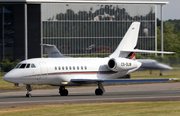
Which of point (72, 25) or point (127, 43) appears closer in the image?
point (127, 43)

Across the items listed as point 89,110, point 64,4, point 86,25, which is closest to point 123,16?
point 86,25

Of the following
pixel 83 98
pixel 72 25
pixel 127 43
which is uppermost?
pixel 72 25

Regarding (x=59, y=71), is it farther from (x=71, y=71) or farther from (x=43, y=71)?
(x=43, y=71)

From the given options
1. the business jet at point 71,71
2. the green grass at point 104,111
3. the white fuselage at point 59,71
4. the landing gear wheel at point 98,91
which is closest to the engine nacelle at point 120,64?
the business jet at point 71,71

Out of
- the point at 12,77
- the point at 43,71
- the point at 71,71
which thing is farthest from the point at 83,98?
the point at 12,77

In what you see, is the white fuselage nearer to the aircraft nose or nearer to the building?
the aircraft nose

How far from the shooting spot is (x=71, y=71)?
27.8 m

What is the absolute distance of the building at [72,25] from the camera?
229ft

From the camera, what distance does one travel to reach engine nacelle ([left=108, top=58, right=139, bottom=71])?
95.3 feet

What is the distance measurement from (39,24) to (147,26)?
2165 centimetres

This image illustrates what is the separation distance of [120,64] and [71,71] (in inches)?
159

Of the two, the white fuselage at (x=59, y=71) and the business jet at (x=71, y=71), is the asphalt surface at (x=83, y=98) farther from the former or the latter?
the white fuselage at (x=59, y=71)

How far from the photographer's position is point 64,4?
7094cm

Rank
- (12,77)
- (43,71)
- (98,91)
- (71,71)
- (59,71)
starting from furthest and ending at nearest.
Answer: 1. (98,91)
2. (71,71)
3. (59,71)
4. (43,71)
5. (12,77)
